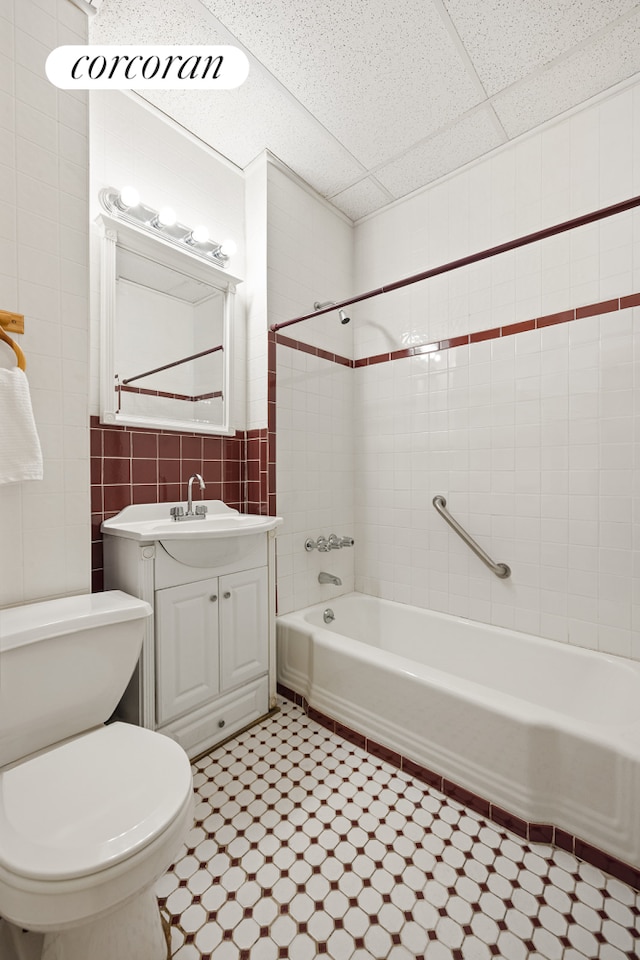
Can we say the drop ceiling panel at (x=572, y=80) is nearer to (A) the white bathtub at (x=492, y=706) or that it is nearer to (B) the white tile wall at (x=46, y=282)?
(B) the white tile wall at (x=46, y=282)

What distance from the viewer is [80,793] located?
2.99 ft

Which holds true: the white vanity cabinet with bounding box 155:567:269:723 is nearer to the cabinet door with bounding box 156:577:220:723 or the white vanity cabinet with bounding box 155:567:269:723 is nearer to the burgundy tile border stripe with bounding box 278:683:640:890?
the cabinet door with bounding box 156:577:220:723

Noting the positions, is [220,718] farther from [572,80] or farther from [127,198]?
[572,80]

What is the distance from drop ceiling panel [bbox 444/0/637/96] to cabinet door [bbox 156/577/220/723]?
223cm

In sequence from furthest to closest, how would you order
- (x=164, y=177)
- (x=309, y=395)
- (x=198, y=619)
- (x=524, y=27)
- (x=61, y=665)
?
(x=309, y=395)
(x=164, y=177)
(x=198, y=619)
(x=524, y=27)
(x=61, y=665)

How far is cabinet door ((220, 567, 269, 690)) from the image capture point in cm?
172

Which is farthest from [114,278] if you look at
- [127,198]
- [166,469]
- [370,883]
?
[370,883]

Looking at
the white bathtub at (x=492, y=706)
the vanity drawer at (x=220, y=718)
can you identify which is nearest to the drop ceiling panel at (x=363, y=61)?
the white bathtub at (x=492, y=706)

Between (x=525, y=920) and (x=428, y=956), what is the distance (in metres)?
0.27

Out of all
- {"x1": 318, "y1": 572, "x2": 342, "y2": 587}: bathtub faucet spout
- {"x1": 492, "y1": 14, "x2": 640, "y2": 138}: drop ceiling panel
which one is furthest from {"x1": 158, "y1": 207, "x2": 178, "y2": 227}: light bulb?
{"x1": 318, "y1": 572, "x2": 342, "y2": 587}: bathtub faucet spout

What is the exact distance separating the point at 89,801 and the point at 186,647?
69cm

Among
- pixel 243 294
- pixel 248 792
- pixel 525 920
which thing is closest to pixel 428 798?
pixel 525 920

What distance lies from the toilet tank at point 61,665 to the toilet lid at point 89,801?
6 cm

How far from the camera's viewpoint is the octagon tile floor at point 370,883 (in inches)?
39.4
